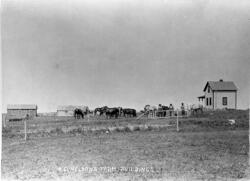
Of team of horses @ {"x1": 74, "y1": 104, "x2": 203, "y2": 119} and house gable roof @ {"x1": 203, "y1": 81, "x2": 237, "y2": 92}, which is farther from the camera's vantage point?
house gable roof @ {"x1": 203, "y1": 81, "x2": 237, "y2": 92}

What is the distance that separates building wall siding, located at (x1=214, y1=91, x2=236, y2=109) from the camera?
129 feet

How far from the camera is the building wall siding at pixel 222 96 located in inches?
1547

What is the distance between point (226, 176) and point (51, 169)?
16.5 feet

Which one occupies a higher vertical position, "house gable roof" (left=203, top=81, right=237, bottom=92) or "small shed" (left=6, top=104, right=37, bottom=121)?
"house gable roof" (left=203, top=81, right=237, bottom=92)

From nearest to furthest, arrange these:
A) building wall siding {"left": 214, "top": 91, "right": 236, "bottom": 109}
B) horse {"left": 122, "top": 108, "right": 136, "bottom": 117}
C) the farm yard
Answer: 1. the farm yard
2. horse {"left": 122, "top": 108, "right": 136, "bottom": 117}
3. building wall siding {"left": 214, "top": 91, "right": 236, "bottom": 109}

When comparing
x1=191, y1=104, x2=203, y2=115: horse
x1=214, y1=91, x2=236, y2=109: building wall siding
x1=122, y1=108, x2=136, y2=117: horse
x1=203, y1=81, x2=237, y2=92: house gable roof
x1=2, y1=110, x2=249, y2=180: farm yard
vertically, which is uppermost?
x1=203, y1=81, x2=237, y2=92: house gable roof

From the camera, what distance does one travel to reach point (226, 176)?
A: 836 cm

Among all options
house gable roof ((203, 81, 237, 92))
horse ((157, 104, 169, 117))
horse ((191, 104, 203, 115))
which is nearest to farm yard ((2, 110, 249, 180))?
horse ((157, 104, 169, 117))

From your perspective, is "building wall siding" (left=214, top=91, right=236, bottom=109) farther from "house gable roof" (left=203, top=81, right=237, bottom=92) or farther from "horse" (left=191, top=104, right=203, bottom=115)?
"horse" (left=191, top=104, right=203, bottom=115)

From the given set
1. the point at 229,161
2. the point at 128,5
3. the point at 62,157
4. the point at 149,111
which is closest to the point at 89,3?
the point at 128,5

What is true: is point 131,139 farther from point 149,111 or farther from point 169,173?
point 149,111

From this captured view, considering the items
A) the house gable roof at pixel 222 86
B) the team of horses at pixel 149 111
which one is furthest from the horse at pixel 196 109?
the house gable roof at pixel 222 86

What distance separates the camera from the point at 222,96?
3956 cm

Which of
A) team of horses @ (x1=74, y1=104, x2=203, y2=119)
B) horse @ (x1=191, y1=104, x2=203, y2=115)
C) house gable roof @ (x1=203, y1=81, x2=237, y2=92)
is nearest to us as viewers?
team of horses @ (x1=74, y1=104, x2=203, y2=119)
